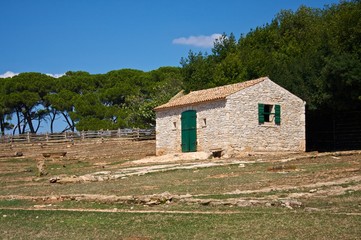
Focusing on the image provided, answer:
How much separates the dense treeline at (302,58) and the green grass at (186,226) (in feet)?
77.6

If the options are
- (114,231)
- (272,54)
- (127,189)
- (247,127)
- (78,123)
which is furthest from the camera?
(78,123)

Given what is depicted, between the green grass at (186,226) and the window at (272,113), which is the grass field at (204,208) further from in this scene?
the window at (272,113)

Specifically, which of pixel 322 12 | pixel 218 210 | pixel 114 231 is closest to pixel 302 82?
pixel 322 12

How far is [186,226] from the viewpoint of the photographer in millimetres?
10898

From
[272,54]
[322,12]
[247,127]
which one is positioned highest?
[322,12]

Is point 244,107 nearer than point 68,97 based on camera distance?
Yes

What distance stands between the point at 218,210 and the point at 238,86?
67.8 ft

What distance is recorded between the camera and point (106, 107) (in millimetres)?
67250

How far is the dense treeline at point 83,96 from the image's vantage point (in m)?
65.0

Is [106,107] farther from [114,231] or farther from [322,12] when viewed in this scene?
[114,231]

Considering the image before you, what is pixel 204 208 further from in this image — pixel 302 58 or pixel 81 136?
pixel 81 136

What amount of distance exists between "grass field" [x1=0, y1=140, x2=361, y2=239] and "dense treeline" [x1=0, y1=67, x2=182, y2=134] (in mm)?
40490

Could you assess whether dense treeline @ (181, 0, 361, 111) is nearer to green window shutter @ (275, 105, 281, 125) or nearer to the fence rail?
green window shutter @ (275, 105, 281, 125)

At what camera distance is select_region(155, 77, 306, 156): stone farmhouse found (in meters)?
30.6
